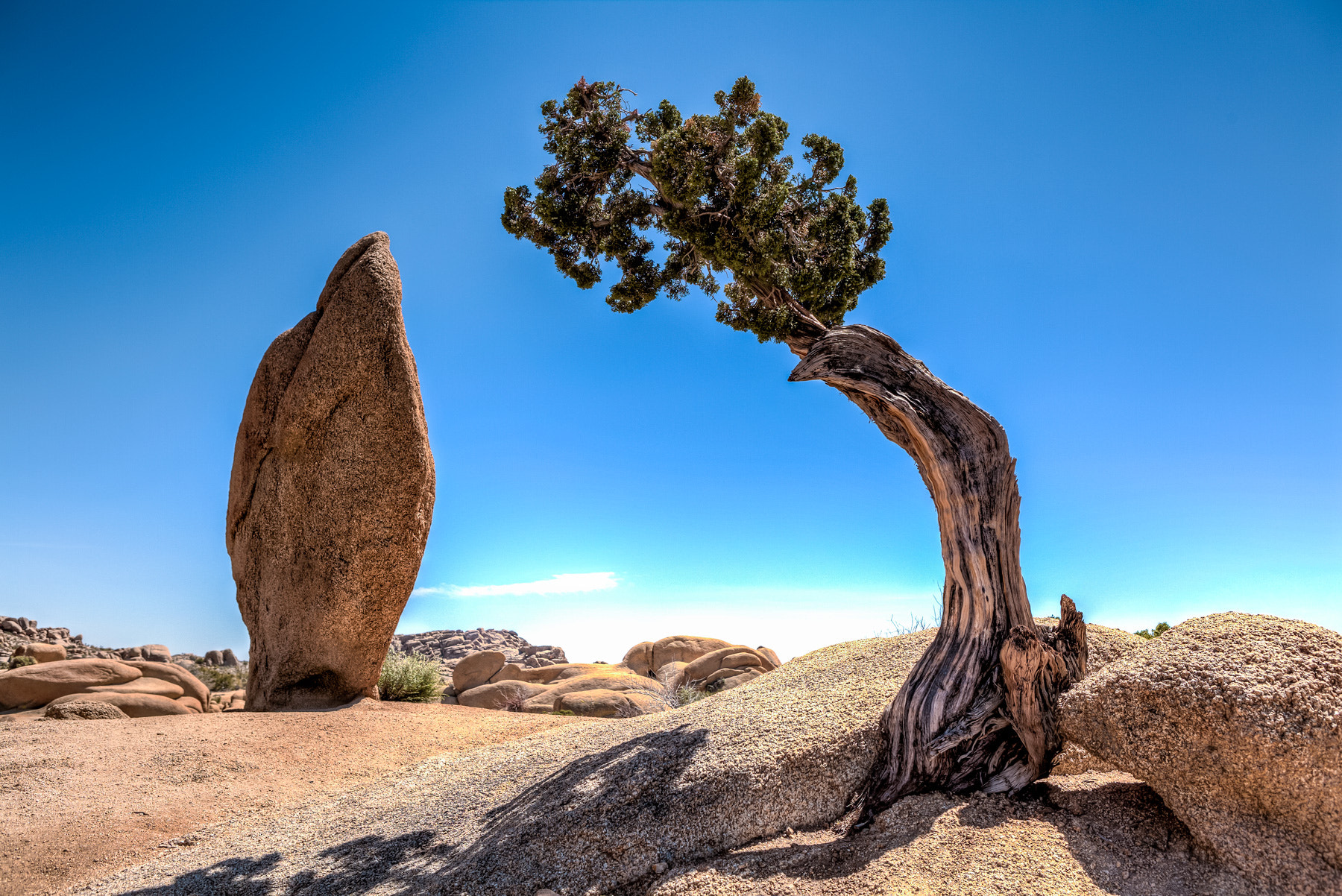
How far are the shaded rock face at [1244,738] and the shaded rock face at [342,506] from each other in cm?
963

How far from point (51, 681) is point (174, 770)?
741 cm

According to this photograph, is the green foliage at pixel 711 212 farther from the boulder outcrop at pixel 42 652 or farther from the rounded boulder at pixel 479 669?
the boulder outcrop at pixel 42 652

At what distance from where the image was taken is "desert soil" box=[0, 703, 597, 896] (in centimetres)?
723

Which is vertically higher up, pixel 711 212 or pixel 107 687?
pixel 711 212

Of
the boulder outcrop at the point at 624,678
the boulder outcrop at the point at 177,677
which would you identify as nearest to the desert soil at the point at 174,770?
the boulder outcrop at the point at 624,678

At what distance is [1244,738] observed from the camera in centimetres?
420

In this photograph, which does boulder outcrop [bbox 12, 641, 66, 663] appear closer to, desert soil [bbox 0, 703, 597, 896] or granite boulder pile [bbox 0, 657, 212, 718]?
granite boulder pile [bbox 0, 657, 212, 718]

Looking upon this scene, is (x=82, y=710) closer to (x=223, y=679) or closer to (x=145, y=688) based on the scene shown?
(x=145, y=688)

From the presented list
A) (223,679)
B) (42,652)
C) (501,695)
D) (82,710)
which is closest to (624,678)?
(501,695)

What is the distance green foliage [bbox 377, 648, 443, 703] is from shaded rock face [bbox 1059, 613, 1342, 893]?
1233 centimetres

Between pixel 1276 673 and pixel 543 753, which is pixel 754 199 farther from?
pixel 543 753

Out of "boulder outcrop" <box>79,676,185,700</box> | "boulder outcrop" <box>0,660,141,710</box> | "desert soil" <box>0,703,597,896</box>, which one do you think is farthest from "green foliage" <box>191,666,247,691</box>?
"desert soil" <box>0,703,597,896</box>

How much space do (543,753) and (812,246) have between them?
595cm

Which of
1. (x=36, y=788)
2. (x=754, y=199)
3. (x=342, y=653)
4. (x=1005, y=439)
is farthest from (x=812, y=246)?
(x=36, y=788)
